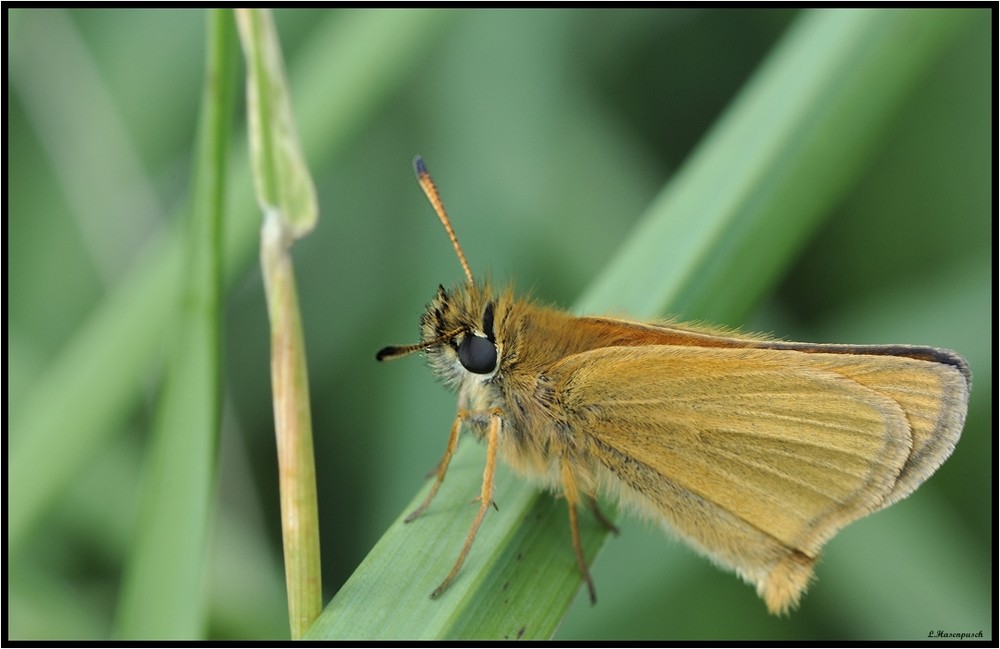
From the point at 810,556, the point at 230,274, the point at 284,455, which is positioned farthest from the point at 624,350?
the point at 230,274

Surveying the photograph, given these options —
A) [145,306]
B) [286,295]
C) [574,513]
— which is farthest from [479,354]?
[145,306]

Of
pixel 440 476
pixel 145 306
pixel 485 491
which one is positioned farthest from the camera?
pixel 145 306

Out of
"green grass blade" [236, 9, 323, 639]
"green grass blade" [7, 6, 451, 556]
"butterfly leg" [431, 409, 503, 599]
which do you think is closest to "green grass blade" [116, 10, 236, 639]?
"green grass blade" [236, 9, 323, 639]

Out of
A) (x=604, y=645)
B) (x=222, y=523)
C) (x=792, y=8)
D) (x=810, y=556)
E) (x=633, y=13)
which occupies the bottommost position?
(x=222, y=523)

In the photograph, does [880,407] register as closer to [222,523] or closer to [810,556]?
[810,556]

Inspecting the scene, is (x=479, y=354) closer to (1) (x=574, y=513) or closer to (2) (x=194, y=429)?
(1) (x=574, y=513)
